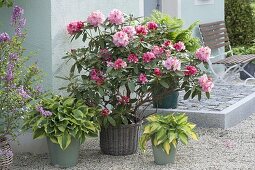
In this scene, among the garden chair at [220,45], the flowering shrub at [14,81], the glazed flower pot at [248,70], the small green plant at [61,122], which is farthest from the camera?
the glazed flower pot at [248,70]

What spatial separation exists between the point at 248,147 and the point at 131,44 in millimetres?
1734

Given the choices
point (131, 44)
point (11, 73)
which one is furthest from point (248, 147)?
point (11, 73)

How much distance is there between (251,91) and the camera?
9125 millimetres

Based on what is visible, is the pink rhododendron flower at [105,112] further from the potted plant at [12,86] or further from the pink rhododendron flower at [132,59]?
the potted plant at [12,86]

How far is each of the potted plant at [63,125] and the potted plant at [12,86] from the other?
0.48 ft

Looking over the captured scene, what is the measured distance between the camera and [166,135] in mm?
5918

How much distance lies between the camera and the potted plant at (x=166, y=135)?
5902 mm

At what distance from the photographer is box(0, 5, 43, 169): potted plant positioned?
5480mm

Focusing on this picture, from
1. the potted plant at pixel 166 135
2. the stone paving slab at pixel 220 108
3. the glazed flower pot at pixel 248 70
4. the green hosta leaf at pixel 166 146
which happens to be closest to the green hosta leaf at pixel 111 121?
the potted plant at pixel 166 135

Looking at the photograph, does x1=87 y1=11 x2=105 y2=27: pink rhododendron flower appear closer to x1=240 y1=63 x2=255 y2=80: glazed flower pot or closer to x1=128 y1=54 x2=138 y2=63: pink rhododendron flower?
x1=128 y1=54 x2=138 y2=63: pink rhododendron flower

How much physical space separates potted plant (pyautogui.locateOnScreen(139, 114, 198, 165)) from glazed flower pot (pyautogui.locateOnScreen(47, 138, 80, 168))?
644mm

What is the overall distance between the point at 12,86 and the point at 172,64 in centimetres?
151

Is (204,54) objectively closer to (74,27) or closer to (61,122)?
(74,27)

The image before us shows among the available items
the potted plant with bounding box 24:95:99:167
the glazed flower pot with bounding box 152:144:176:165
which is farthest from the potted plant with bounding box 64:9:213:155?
the glazed flower pot with bounding box 152:144:176:165
